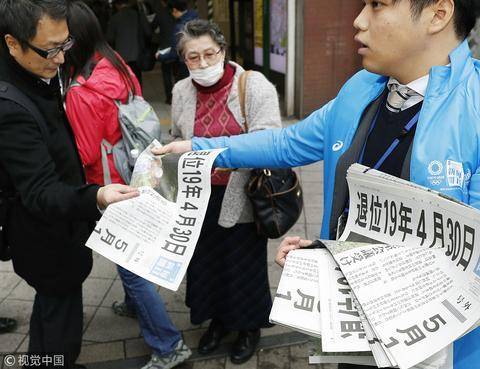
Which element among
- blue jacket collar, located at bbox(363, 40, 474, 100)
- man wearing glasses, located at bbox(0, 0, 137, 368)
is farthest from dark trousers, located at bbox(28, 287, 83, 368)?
blue jacket collar, located at bbox(363, 40, 474, 100)

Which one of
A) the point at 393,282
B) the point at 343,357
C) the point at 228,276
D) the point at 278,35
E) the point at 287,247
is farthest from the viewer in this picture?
the point at 278,35

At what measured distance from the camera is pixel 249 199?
8.43 ft

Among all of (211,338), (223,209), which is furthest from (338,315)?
(211,338)

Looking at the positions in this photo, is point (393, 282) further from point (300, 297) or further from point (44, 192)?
point (44, 192)

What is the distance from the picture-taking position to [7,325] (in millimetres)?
3143

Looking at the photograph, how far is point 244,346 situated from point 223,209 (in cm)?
89

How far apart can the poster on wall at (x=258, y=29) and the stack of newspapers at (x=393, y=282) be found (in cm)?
725

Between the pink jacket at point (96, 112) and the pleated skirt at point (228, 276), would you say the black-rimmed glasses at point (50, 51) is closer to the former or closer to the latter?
the pink jacket at point (96, 112)

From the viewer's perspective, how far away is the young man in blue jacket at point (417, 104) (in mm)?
1303

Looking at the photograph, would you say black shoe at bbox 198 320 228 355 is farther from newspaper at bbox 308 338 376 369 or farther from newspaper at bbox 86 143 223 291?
newspaper at bbox 308 338 376 369

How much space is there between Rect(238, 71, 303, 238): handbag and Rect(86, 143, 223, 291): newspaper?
67 cm

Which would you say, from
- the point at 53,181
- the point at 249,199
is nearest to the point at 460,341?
the point at 249,199

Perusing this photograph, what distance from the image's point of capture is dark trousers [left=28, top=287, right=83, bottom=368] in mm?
2297

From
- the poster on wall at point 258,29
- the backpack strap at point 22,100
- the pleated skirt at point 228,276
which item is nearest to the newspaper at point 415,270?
the backpack strap at point 22,100
